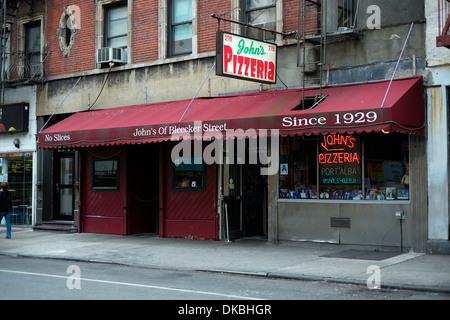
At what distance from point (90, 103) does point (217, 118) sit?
6.14m

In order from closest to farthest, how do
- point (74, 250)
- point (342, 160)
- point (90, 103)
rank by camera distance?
point (342, 160) → point (74, 250) → point (90, 103)

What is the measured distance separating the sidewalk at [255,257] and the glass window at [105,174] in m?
1.58

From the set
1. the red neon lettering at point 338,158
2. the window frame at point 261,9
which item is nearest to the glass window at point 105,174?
the window frame at point 261,9

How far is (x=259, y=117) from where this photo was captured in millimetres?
13453

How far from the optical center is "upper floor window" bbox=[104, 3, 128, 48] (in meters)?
18.6

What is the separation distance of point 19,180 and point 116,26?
6478 millimetres

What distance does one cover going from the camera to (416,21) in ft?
43.0

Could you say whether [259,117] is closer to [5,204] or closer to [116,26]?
[116,26]

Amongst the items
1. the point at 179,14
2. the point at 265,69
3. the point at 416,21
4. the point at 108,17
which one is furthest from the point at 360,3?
the point at 108,17

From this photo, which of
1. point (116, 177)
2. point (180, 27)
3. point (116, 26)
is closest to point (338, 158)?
point (180, 27)

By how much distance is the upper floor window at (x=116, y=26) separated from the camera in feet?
61.0

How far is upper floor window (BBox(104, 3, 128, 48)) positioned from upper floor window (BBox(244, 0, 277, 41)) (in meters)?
4.40

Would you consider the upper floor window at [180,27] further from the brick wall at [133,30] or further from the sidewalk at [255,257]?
the sidewalk at [255,257]
